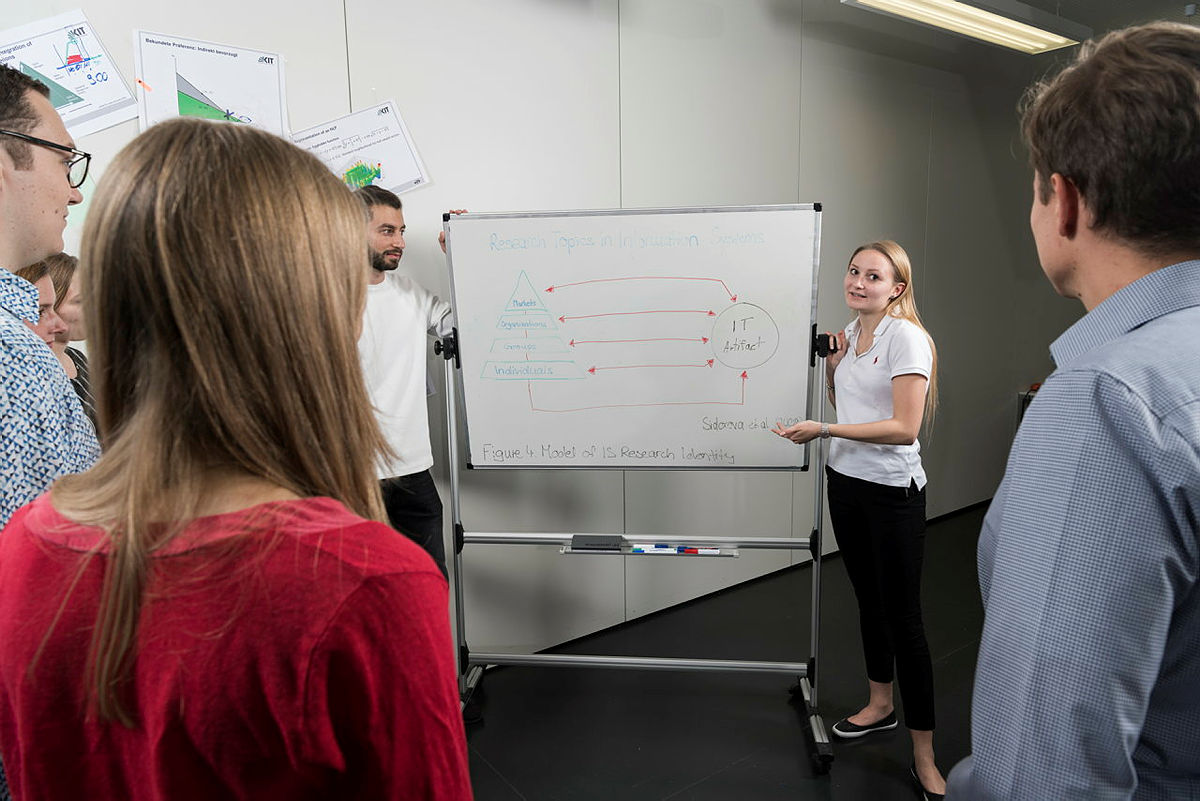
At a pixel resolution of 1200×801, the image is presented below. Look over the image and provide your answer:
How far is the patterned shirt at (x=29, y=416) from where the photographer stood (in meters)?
0.97

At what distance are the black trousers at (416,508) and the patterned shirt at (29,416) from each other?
1.43 metres

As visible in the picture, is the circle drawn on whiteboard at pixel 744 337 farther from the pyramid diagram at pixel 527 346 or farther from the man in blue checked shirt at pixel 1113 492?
the man in blue checked shirt at pixel 1113 492

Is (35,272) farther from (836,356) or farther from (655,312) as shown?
(836,356)

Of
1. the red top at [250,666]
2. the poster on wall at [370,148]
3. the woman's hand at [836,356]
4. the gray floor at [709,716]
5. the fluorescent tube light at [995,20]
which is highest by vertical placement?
the fluorescent tube light at [995,20]

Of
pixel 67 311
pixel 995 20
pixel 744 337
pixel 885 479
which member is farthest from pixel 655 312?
pixel 995 20

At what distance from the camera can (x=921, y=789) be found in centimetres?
213

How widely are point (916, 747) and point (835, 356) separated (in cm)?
124

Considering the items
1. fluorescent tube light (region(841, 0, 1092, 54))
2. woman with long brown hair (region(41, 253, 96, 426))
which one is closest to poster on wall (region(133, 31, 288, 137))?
woman with long brown hair (region(41, 253, 96, 426))

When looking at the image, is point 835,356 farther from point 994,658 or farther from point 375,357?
point 994,658

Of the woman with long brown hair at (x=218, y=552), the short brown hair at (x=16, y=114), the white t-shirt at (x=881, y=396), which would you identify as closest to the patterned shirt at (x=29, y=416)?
the short brown hair at (x=16, y=114)

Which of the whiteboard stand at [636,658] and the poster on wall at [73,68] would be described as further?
the whiteboard stand at [636,658]

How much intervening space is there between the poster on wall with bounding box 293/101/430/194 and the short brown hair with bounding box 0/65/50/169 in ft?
3.99

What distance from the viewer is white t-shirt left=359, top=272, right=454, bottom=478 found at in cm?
246

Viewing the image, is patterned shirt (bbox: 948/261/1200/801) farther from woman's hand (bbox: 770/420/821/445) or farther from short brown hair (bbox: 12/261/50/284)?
short brown hair (bbox: 12/261/50/284)
